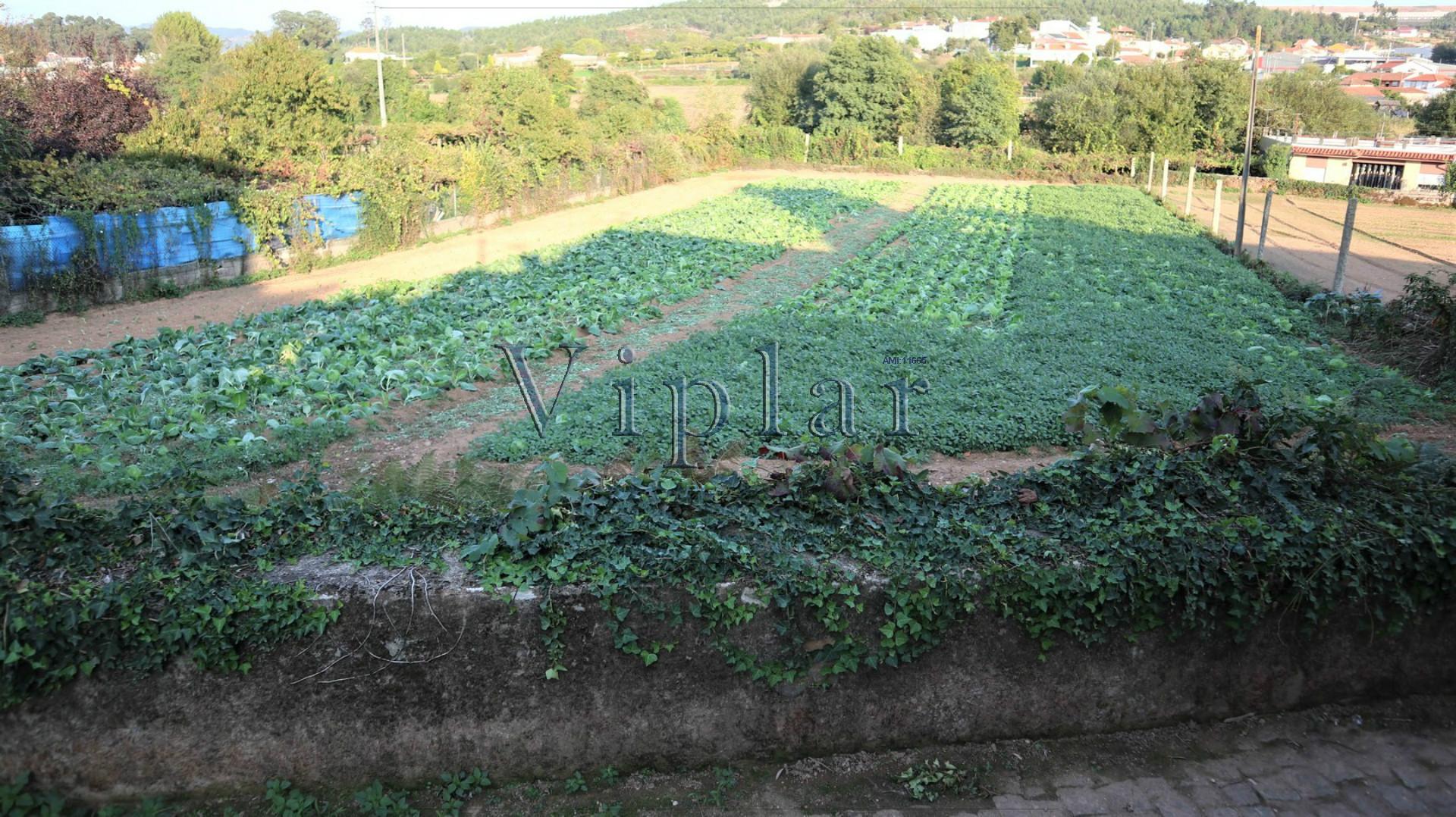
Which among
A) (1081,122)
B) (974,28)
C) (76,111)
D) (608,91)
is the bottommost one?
(1081,122)

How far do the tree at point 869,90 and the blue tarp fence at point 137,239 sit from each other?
26690mm

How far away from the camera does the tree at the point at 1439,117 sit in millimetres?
41312

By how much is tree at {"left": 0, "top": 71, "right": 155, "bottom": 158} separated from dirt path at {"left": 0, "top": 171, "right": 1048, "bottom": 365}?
6230 millimetres

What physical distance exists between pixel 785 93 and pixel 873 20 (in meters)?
121

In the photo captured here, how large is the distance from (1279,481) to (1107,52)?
112 meters

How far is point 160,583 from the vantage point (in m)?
4.14

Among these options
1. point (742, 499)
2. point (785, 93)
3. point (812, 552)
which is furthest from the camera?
point (785, 93)

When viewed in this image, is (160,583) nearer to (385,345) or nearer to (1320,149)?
(385,345)

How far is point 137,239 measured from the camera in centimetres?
1596

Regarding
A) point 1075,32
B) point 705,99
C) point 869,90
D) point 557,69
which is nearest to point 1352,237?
point 869,90

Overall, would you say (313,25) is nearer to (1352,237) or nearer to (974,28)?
(1352,237)

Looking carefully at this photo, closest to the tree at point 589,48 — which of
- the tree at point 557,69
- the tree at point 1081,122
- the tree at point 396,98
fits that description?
the tree at point 557,69

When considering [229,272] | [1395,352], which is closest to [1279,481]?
[1395,352]

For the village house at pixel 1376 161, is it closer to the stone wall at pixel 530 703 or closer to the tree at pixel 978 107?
the tree at pixel 978 107
